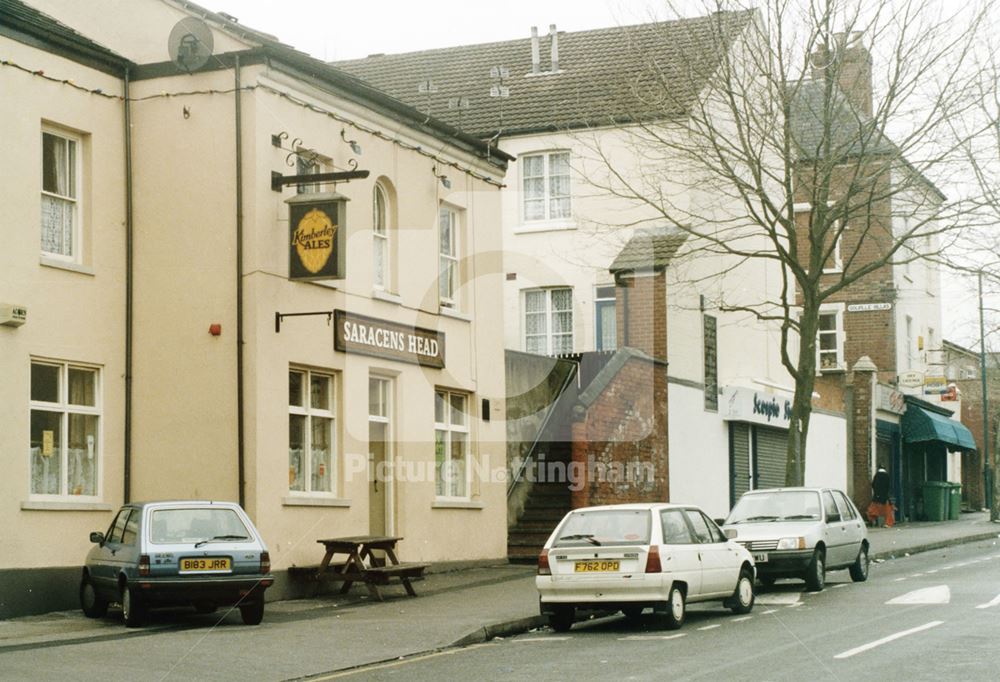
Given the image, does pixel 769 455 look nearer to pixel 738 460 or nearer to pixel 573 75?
pixel 738 460

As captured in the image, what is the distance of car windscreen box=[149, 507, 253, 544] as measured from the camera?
16.3 metres

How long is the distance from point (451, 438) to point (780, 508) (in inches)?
237

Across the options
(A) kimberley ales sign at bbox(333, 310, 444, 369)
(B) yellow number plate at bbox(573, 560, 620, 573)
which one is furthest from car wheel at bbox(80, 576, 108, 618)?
(B) yellow number plate at bbox(573, 560, 620, 573)

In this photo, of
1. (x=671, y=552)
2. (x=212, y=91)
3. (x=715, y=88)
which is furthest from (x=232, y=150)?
(x=715, y=88)

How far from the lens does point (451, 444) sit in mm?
25094

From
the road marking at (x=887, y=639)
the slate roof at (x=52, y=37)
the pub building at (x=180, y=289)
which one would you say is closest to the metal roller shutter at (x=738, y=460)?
the pub building at (x=180, y=289)

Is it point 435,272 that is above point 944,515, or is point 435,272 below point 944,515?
above

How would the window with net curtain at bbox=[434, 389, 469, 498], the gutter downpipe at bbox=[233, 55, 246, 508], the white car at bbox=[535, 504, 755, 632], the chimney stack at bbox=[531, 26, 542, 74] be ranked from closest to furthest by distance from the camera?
1. the white car at bbox=[535, 504, 755, 632]
2. the gutter downpipe at bbox=[233, 55, 246, 508]
3. the window with net curtain at bbox=[434, 389, 469, 498]
4. the chimney stack at bbox=[531, 26, 542, 74]

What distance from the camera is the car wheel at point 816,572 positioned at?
21.1 metres

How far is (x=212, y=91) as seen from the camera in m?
19.9

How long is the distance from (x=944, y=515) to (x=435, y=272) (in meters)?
29.5

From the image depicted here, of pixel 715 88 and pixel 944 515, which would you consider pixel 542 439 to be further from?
pixel 944 515

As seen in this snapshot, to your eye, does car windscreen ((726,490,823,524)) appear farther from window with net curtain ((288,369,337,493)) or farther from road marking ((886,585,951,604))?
window with net curtain ((288,369,337,493))

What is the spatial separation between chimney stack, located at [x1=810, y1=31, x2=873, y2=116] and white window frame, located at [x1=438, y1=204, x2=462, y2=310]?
7148mm
